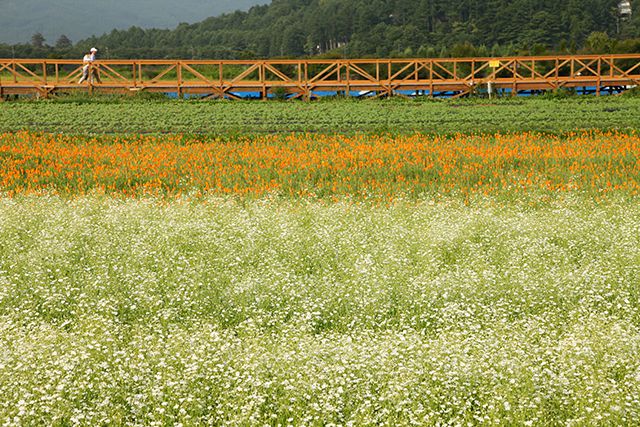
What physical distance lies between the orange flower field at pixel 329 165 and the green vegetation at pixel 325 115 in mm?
3565

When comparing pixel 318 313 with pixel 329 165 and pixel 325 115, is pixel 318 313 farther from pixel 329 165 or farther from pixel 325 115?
pixel 325 115

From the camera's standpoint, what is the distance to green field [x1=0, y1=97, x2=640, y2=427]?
551cm

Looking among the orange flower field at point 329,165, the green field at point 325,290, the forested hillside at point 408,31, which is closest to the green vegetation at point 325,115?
the orange flower field at point 329,165

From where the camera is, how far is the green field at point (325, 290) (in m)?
5.51

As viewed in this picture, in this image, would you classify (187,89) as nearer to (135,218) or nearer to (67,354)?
(135,218)

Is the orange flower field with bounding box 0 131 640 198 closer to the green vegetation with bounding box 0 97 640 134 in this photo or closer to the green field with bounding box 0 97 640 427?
the green field with bounding box 0 97 640 427

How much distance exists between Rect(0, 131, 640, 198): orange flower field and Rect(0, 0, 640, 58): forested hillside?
126 ft

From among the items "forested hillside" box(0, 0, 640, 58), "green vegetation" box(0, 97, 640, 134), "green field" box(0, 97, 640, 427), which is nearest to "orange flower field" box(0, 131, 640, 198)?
"green field" box(0, 97, 640, 427)

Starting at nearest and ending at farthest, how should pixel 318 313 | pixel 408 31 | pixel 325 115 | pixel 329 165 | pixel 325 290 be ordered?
pixel 318 313, pixel 325 290, pixel 329 165, pixel 325 115, pixel 408 31

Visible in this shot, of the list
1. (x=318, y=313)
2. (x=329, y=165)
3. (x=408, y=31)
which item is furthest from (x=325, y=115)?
(x=408, y=31)

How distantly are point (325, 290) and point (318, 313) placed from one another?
0.87 metres

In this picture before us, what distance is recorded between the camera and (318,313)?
710cm

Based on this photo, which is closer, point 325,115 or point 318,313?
point 318,313

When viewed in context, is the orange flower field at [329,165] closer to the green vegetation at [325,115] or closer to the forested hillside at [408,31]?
the green vegetation at [325,115]
